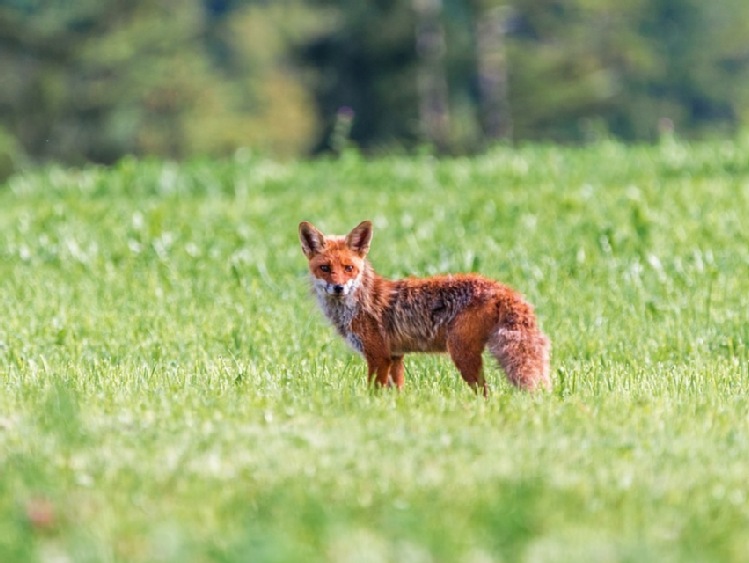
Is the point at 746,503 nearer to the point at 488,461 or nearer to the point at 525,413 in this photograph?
the point at 488,461

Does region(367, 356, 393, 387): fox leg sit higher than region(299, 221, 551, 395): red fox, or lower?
lower

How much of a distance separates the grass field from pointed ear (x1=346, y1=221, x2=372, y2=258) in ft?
2.36

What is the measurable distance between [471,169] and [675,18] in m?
53.8

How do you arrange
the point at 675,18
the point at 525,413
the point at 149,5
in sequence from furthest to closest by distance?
the point at 675,18 → the point at 149,5 → the point at 525,413

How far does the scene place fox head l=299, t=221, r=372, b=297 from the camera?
7.38 meters

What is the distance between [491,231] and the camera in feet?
42.5

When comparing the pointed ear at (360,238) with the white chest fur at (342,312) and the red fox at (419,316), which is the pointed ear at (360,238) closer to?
the red fox at (419,316)

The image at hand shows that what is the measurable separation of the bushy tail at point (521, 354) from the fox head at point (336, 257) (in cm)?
90

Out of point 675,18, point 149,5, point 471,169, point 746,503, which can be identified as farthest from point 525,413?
point 675,18

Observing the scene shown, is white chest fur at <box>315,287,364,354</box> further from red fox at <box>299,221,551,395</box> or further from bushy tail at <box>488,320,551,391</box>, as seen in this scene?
bushy tail at <box>488,320,551,391</box>

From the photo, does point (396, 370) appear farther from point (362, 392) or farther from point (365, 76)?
point (365, 76)

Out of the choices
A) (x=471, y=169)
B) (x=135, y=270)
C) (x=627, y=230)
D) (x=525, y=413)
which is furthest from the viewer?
(x=471, y=169)

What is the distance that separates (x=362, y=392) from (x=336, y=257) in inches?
31.5

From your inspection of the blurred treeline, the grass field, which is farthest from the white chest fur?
the blurred treeline
